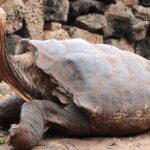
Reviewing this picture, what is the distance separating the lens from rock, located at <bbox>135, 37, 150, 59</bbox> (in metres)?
12.2

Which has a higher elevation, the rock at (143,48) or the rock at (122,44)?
the rock at (122,44)

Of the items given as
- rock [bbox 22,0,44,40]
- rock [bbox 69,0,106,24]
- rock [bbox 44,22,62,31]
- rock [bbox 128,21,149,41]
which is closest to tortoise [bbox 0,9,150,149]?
rock [bbox 22,0,44,40]

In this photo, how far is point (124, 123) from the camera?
3430 mm

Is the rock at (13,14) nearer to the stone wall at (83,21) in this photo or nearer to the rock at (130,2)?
the stone wall at (83,21)

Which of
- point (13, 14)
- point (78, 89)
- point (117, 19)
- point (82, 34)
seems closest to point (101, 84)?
point (78, 89)

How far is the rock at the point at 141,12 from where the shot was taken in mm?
11991

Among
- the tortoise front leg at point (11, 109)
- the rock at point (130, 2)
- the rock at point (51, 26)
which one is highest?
the tortoise front leg at point (11, 109)

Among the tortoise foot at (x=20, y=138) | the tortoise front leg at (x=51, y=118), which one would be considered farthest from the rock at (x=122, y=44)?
the tortoise foot at (x=20, y=138)

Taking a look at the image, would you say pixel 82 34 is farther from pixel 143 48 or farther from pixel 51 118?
pixel 51 118

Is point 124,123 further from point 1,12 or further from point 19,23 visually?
point 19,23

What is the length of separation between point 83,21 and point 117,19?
1.25 metres

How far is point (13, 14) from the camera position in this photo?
802 cm

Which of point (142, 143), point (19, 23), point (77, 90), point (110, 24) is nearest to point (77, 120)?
point (77, 90)

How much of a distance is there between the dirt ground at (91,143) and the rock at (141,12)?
873cm
